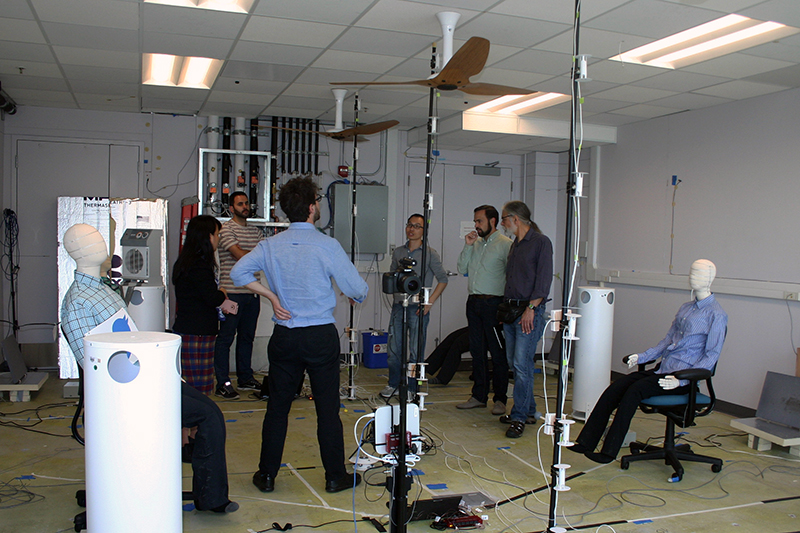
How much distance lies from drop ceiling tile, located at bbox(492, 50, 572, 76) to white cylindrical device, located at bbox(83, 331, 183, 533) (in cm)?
321

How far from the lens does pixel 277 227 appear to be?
6.78 meters

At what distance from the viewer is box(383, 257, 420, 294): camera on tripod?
2.83 metres

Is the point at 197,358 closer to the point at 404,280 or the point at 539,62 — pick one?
the point at 404,280

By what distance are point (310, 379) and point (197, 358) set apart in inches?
63.7

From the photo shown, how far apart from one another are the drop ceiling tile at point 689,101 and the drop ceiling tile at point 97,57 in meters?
4.28

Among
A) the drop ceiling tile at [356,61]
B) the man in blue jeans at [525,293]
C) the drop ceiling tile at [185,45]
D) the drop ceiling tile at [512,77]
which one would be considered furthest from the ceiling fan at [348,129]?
the man in blue jeans at [525,293]

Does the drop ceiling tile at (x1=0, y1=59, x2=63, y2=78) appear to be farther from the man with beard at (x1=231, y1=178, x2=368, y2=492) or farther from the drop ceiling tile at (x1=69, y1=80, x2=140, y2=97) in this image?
the man with beard at (x1=231, y1=178, x2=368, y2=492)

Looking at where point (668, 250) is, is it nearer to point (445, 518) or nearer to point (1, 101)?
point (445, 518)

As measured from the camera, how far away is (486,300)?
4941 mm

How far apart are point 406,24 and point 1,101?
158 inches

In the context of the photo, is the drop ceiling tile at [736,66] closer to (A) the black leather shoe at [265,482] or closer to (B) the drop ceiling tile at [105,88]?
(A) the black leather shoe at [265,482]

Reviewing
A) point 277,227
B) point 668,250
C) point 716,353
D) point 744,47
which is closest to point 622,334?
point 668,250

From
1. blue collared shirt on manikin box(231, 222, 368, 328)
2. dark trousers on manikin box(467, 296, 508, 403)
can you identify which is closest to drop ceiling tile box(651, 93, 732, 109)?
dark trousers on manikin box(467, 296, 508, 403)

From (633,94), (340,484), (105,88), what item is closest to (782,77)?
(633,94)
